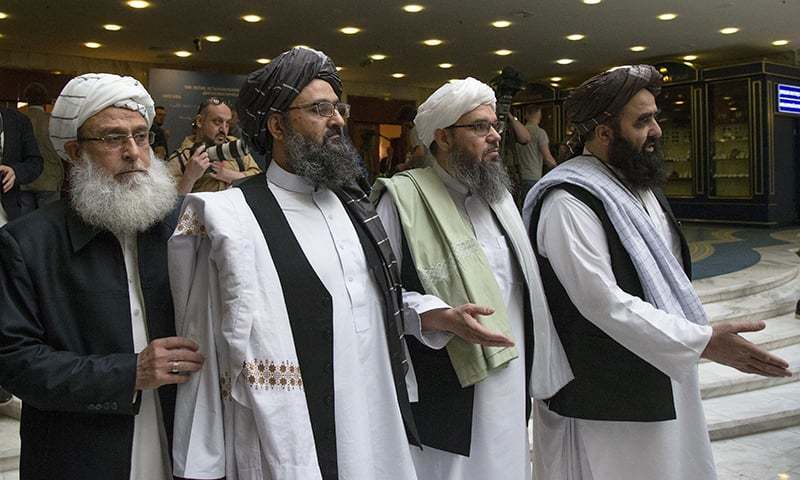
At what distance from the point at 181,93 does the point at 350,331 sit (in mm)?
6541

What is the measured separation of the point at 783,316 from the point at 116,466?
5810mm

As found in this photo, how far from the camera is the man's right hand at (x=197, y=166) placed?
3449 mm

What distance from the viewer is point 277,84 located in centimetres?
181

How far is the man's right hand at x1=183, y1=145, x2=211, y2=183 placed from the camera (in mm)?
3449

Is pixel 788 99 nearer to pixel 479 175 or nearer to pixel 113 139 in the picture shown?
pixel 479 175

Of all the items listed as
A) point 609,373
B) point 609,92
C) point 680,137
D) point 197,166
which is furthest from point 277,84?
point 680,137

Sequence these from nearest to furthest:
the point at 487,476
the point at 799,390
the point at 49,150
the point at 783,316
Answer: the point at 487,476, the point at 799,390, the point at 49,150, the point at 783,316

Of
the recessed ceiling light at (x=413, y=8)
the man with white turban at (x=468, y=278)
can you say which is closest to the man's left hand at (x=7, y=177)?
the man with white turban at (x=468, y=278)

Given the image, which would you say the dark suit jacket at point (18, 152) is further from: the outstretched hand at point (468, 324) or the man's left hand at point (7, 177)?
the outstretched hand at point (468, 324)

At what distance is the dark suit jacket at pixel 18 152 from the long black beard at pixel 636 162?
3012 mm

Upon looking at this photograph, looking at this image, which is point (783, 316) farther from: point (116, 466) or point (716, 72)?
point (716, 72)

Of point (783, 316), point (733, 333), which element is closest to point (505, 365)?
point (733, 333)

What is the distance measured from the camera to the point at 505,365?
85.2 inches

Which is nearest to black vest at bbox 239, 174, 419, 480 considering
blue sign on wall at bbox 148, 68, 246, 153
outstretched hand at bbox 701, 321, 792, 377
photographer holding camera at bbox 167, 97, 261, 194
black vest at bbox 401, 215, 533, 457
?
black vest at bbox 401, 215, 533, 457
